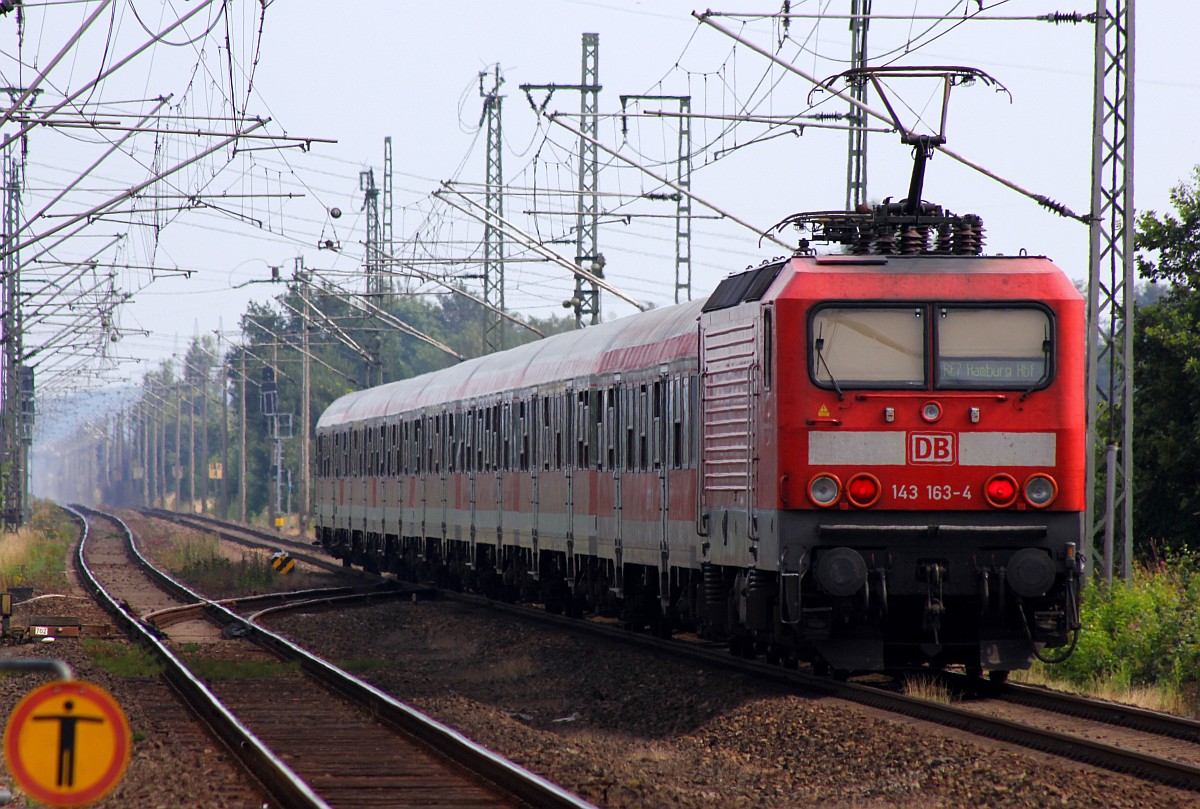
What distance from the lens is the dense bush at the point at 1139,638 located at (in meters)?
14.6

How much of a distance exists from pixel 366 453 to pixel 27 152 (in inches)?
509

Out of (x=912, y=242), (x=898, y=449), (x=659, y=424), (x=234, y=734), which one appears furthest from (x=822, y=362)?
(x=234, y=734)

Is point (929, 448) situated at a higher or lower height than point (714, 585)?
higher

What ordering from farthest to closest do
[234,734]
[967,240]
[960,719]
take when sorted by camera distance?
[967,240] → [234,734] → [960,719]

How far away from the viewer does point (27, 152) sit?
43.5 m

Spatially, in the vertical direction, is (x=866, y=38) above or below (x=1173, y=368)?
above

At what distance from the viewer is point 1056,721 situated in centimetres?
1260

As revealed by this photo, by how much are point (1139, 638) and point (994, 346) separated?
136 inches

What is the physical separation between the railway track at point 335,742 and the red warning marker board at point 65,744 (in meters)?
3.21

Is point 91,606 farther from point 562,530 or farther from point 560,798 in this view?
point 560,798

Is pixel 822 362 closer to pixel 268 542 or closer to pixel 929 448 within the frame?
pixel 929 448

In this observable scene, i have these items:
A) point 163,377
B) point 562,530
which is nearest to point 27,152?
point 562,530

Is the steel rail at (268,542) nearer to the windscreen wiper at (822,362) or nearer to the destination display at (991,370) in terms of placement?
the windscreen wiper at (822,362)

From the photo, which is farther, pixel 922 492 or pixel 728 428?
pixel 728 428
